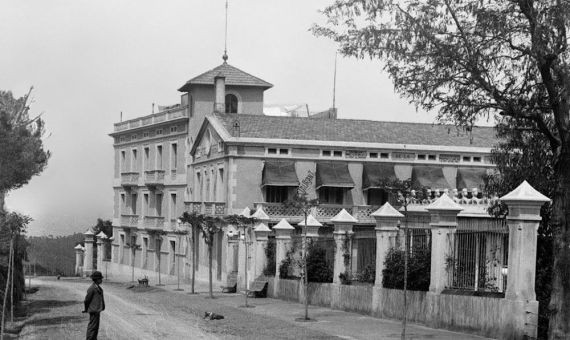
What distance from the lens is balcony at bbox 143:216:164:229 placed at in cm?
5572

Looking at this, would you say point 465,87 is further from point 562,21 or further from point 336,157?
point 336,157

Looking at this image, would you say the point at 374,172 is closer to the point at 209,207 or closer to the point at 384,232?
the point at 209,207

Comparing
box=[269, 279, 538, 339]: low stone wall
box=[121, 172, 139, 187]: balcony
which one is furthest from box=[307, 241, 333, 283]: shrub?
box=[121, 172, 139, 187]: balcony

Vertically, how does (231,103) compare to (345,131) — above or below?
above

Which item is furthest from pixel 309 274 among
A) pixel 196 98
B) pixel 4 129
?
pixel 196 98

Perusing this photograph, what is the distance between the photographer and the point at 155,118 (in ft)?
189

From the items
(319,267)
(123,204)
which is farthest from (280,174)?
(123,204)

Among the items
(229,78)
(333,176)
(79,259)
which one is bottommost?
(79,259)

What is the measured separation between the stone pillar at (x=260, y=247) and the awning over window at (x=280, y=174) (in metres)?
7.34

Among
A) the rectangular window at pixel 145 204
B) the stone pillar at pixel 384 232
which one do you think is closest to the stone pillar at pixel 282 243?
the stone pillar at pixel 384 232

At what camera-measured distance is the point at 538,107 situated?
17016mm

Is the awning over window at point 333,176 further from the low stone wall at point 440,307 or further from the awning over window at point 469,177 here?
the low stone wall at point 440,307

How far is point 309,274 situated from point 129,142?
36.5 m

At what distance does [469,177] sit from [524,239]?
28.5 meters
